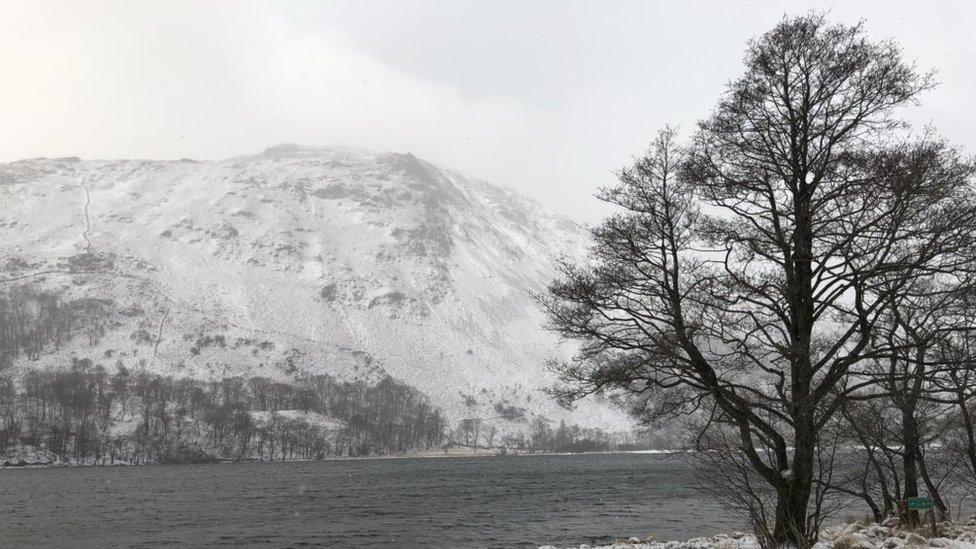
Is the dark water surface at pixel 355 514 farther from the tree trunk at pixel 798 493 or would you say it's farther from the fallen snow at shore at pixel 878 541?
the tree trunk at pixel 798 493

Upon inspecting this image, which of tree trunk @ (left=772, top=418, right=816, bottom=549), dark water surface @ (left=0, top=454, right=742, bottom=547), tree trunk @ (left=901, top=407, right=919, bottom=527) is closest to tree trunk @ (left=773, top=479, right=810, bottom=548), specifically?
tree trunk @ (left=772, top=418, right=816, bottom=549)

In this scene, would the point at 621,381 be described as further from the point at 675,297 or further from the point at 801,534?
the point at 801,534

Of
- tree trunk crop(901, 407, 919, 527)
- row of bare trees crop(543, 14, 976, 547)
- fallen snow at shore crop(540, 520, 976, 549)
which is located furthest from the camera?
tree trunk crop(901, 407, 919, 527)

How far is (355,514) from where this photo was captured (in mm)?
67500

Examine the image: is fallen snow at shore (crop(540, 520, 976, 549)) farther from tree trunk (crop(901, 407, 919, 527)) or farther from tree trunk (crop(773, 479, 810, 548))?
tree trunk (crop(773, 479, 810, 548))

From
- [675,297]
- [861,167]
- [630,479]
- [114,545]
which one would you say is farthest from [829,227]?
[630,479]

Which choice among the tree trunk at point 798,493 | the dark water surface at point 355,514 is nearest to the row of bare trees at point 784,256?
the tree trunk at point 798,493

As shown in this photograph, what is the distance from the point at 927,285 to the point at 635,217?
9793mm

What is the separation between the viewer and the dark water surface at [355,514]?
4941 cm

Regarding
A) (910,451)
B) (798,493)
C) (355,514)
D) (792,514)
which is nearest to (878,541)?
(910,451)

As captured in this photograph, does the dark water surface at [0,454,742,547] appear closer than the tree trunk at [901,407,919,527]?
No

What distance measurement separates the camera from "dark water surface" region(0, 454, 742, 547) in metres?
49.4

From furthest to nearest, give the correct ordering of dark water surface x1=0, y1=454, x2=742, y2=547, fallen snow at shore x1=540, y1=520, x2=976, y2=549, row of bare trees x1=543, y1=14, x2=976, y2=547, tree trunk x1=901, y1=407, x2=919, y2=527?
dark water surface x1=0, y1=454, x2=742, y2=547 < tree trunk x1=901, y1=407, x2=919, y2=527 < fallen snow at shore x1=540, y1=520, x2=976, y2=549 < row of bare trees x1=543, y1=14, x2=976, y2=547

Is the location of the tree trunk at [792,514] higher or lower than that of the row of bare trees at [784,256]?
lower
